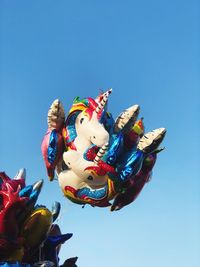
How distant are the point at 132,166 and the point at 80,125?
4.13 ft

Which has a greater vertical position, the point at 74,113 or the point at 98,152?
the point at 74,113

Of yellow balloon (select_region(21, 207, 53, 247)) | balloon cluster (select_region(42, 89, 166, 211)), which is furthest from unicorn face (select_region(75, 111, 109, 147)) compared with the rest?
yellow balloon (select_region(21, 207, 53, 247))

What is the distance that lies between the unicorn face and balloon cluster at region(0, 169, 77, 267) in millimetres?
1098

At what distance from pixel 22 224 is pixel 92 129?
195cm

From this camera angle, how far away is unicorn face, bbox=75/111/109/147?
932 cm

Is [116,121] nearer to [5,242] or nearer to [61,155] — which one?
[61,155]

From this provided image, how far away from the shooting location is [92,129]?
9.47 m

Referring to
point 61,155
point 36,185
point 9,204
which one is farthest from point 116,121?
point 9,204

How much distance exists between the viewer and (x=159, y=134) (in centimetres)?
959

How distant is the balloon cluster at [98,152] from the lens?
9.22 metres

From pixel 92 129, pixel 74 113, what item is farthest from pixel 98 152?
pixel 74 113

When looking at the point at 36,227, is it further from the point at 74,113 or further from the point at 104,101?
the point at 104,101

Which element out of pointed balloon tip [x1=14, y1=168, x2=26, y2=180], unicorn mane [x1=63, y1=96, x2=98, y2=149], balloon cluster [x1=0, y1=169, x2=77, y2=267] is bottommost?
balloon cluster [x1=0, y1=169, x2=77, y2=267]

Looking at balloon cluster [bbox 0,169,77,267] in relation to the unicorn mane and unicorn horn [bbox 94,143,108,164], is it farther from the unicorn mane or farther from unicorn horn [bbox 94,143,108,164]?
unicorn horn [bbox 94,143,108,164]
